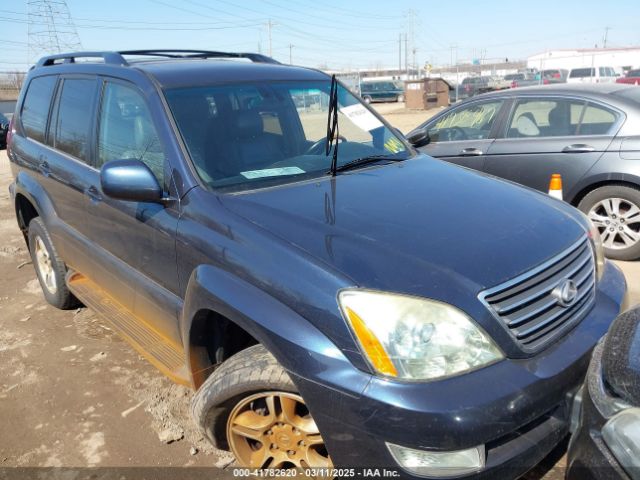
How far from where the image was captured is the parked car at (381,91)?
36.9 m

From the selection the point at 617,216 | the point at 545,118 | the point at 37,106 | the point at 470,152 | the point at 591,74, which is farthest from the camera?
the point at 591,74

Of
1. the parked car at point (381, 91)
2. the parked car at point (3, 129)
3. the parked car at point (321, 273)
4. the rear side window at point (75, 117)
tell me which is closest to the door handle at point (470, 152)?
the parked car at point (321, 273)

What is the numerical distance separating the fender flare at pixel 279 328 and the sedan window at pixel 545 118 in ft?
14.9

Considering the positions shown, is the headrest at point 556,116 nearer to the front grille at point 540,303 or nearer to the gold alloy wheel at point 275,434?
the front grille at point 540,303

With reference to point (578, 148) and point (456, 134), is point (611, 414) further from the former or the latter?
point (456, 134)

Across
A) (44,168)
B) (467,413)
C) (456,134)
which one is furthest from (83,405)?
(456,134)

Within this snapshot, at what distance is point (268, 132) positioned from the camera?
3016 millimetres

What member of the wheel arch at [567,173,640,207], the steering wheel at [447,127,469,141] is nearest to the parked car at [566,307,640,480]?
the wheel arch at [567,173,640,207]

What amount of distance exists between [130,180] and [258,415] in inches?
49.1

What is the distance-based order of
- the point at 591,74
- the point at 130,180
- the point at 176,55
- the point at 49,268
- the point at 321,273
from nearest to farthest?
the point at 321,273, the point at 130,180, the point at 176,55, the point at 49,268, the point at 591,74

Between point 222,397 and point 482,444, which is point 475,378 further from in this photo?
point 222,397

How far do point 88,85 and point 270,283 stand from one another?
235cm

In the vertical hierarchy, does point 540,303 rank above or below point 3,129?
below

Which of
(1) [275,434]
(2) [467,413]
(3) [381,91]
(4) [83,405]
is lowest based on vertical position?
(4) [83,405]
